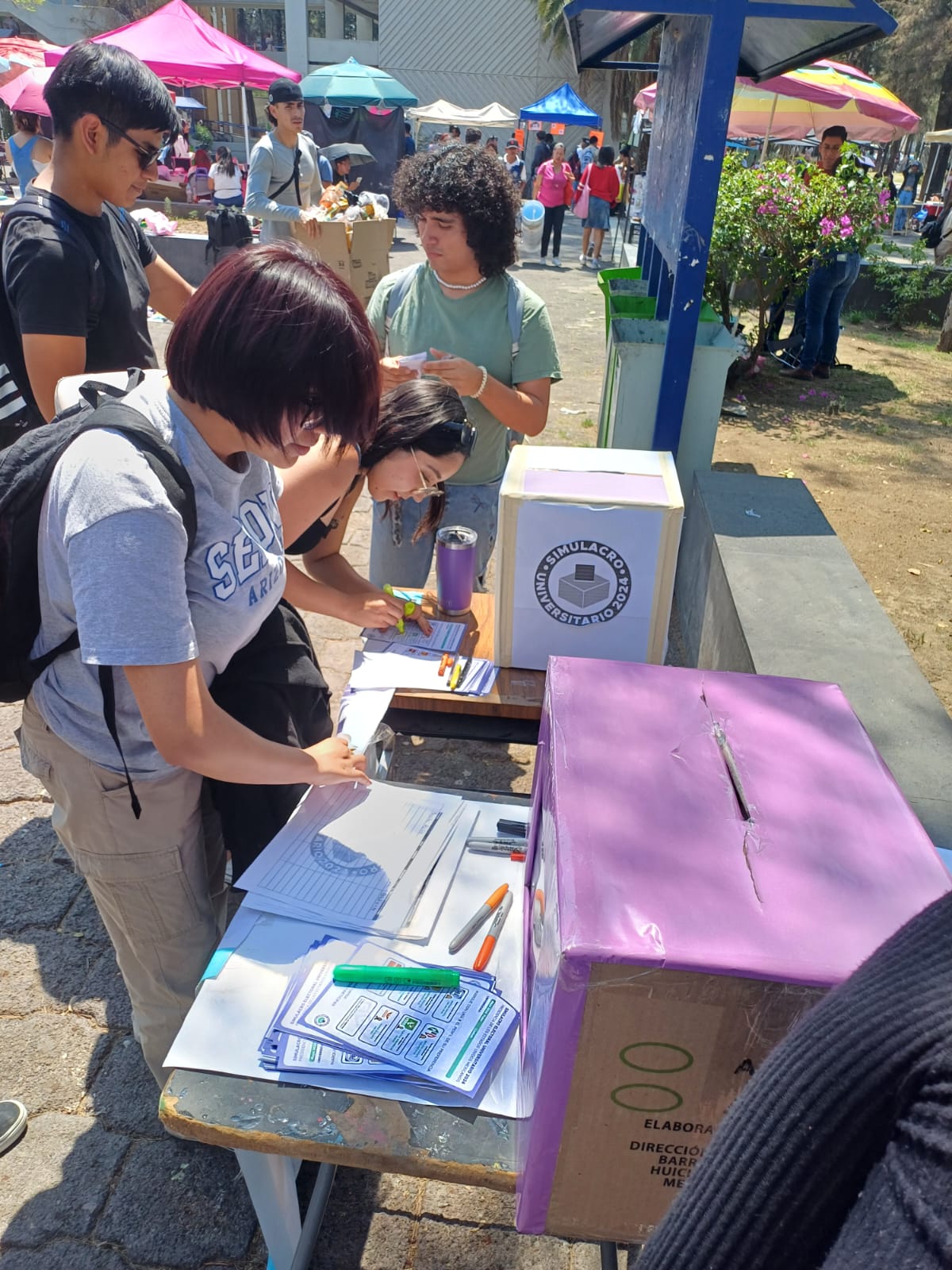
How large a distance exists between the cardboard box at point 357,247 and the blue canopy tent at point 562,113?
1447 centimetres

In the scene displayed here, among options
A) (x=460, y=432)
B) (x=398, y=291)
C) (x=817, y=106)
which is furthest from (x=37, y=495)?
(x=817, y=106)

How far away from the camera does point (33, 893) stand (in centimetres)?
257

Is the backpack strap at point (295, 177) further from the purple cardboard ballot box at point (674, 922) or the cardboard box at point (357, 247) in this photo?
the purple cardboard ballot box at point (674, 922)

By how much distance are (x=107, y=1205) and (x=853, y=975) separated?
1.80 metres

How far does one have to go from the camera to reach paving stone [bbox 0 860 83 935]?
2.49 meters

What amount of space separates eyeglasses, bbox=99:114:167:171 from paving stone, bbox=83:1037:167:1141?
2.13 metres

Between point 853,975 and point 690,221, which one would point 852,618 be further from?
point 853,975

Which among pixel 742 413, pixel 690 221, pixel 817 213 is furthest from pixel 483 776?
pixel 817 213

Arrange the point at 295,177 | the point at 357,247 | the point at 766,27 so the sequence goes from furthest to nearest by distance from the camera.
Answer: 1. the point at 357,247
2. the point at 295,177
3. the point at 766,27

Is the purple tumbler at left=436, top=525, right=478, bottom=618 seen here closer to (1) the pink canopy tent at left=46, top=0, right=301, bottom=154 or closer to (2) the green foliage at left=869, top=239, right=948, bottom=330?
(2) the green foliage at left=869, top=239, right=948, bottom=330

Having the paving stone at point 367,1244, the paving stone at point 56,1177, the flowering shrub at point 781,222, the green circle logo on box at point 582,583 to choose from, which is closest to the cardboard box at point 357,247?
the flowering shrub at point 781,222

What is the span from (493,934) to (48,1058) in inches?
55.0

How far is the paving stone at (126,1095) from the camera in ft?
6.48

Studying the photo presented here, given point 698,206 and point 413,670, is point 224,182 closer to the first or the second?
point 698,206
